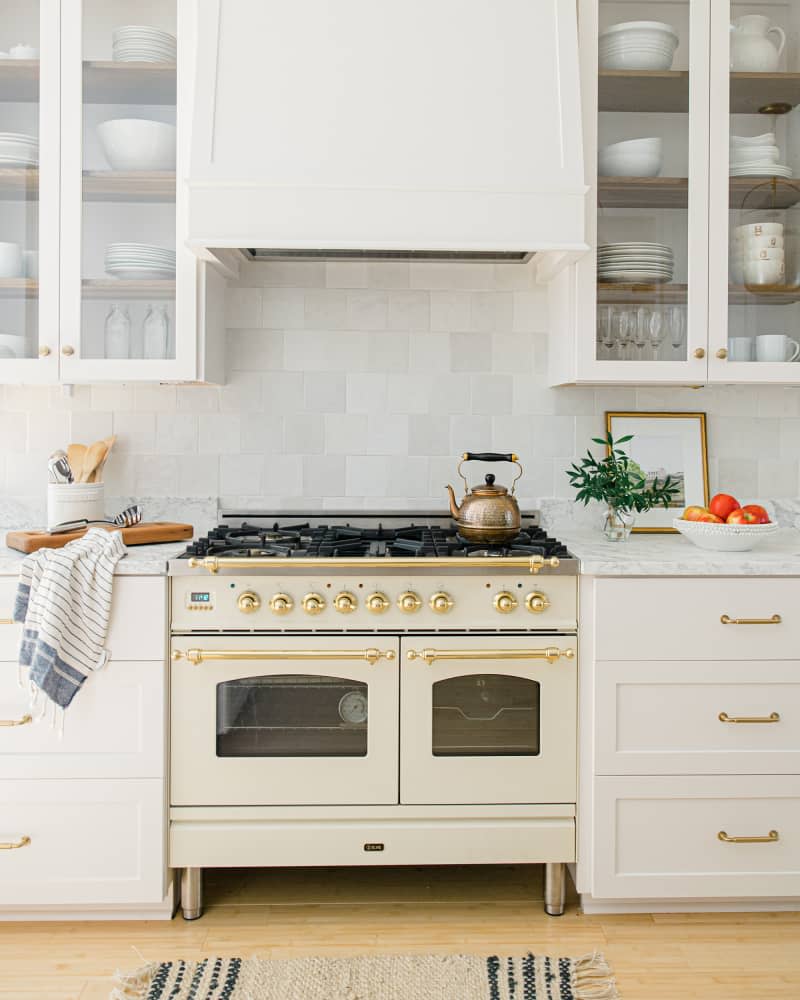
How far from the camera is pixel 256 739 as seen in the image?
218 cm

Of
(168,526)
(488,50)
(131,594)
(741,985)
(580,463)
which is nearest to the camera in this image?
(741,985)

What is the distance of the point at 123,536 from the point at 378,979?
1308 millimetres

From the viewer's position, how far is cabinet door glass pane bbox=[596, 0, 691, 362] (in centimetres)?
244

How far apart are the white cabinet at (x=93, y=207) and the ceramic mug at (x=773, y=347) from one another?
164 centimetres

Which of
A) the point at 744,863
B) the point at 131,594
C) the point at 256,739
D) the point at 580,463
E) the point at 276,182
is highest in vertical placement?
the point at 276,182

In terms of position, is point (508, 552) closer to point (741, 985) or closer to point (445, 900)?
point (445, 900)

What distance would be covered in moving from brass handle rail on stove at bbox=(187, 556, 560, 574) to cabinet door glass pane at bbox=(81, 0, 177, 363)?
69 cm

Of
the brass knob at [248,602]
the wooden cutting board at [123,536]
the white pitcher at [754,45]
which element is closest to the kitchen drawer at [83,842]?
the brass knob at [248,602]

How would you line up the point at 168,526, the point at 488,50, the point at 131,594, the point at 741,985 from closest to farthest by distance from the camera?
1. the point at 741,985
2. the point at 131,594
3. the point at 488,50
4. the point at 168,526

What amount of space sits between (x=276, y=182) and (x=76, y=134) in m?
0.65

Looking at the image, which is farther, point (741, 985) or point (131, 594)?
point (131, 594)

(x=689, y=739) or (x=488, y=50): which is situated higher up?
(x=488, y=50)

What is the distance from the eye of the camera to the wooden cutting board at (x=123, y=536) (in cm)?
227

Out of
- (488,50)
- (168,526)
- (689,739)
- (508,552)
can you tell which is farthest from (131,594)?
(488,50)
